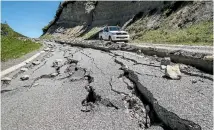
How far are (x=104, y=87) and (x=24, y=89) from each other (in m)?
2.36

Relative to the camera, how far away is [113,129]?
4836 millimetres

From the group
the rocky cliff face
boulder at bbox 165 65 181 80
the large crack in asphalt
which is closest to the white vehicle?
the rocky cliff face

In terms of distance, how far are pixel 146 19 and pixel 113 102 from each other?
3138 cm

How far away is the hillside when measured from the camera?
23906mm

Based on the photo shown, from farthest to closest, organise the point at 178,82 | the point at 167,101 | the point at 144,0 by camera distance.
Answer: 1. the point at 144,0
2. the point at 178,82
3. the point at 167,101

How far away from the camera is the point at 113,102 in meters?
6.09

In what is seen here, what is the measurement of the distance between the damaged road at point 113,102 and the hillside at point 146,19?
10957 mm

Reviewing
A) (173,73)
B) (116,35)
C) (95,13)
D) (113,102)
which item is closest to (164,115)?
(113,102)

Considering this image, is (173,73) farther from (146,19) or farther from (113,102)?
(146,19)

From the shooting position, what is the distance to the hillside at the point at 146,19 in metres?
23.9

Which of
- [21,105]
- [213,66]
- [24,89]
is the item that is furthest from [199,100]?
[24,89]

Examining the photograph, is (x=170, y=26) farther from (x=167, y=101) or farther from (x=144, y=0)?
(x=167, y=101)

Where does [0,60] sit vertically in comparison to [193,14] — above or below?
below

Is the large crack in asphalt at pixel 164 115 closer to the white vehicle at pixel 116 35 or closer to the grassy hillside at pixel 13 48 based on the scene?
the grassy hillside at pixel 13 48
